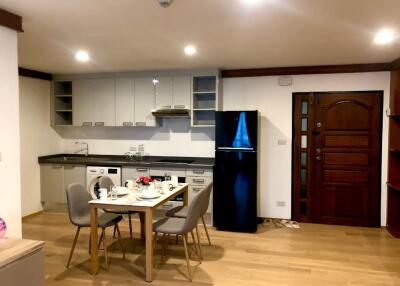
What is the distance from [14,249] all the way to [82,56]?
2.73 metres

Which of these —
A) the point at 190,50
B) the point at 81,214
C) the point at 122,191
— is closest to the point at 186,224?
the point at 122,191

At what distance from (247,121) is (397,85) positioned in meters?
2.04

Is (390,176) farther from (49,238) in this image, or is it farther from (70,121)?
(70,121)

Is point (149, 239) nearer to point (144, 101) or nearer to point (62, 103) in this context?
point (144, 101)

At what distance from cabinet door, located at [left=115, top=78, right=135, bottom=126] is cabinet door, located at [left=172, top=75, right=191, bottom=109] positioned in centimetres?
74

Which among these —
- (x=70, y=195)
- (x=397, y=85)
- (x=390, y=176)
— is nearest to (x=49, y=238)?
(x=70, y=195)

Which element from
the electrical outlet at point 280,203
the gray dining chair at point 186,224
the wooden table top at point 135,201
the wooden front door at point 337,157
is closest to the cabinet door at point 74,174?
the wooden table top at point 135,201

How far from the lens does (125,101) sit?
18.4 ft

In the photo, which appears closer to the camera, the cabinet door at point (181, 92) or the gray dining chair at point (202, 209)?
the gray dining chair at point (202, 209)

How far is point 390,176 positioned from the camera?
15.8ft

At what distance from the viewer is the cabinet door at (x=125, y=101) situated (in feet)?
18.3

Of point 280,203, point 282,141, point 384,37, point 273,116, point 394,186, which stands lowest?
point 280,203

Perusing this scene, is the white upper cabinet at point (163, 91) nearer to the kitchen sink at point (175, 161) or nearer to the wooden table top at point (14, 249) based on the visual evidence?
the kitchen sink at point (175, 161)

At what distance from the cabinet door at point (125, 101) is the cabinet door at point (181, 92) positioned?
29.2 inches
